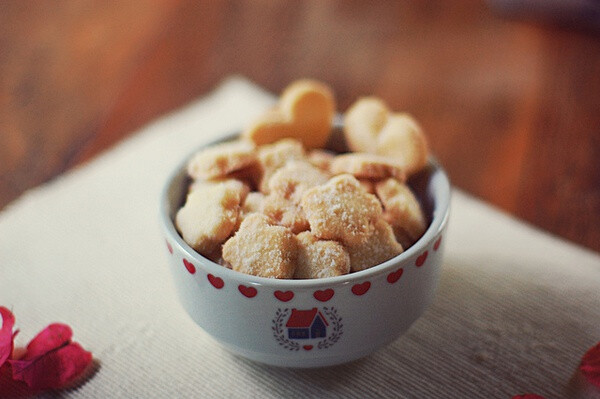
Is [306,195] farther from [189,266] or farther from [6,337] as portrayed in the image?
[6,337]

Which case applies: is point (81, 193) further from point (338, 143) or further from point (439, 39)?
point (439, 39)

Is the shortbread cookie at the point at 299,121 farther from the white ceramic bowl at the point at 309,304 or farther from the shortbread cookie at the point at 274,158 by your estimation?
the white ceramic bowl at the point at 309,304

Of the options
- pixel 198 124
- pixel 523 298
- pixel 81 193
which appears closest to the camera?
pixel 523 298

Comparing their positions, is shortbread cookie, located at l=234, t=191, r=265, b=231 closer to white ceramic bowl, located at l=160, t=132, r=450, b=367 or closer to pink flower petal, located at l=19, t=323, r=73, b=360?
white ceramic bowl, located at l=160, t=132, r=450, b=367

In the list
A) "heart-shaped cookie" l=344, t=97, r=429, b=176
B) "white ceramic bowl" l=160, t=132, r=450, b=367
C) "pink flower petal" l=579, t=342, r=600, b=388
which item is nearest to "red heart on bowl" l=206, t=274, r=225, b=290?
"white ceramic bowl" l=160, t=132, r=450, b=367

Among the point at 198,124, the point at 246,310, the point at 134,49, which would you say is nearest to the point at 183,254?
the point at 246,310

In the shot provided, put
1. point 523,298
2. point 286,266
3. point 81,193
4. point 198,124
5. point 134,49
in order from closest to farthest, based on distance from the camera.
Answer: point 286,266 → point 523,298 → point 81,193 → point 198,124 → point 134,49

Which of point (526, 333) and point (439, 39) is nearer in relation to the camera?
point (526, 333)
